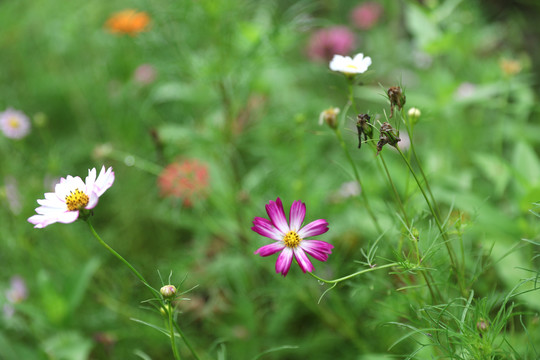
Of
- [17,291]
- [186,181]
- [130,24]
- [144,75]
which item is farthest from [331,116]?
[144,75]

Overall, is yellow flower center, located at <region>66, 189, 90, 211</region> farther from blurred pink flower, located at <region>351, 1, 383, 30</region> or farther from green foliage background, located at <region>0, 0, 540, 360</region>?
blurred pink flower, located at <region>351, 1, 383, 30</region>

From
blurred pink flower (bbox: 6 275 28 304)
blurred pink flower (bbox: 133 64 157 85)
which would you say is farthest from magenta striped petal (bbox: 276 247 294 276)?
blurred pink flower (bbox: 133 64 157 85)

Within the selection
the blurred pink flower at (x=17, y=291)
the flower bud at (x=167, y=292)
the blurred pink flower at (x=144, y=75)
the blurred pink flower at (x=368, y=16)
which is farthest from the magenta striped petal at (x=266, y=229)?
the blurred pink flower at (x=368, y=16)

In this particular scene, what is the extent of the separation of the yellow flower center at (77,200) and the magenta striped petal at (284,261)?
211 mm

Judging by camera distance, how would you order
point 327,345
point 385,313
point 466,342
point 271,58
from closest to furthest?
point 466,342 < point 385,313 < point 327,345 < point 271,58

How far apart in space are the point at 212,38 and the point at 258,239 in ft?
1.71

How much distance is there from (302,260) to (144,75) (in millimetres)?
1540

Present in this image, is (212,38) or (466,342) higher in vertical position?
(212,38)

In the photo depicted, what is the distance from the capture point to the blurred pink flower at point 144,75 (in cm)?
178

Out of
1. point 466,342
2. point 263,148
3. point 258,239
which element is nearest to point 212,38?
point 263,148

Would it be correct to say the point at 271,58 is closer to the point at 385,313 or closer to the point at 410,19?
the point at 410,19

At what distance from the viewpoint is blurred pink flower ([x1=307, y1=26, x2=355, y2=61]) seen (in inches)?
68.5

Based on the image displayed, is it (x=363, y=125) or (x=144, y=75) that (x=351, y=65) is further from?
(x=144, y=75)

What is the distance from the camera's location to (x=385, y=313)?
2.88 feet
